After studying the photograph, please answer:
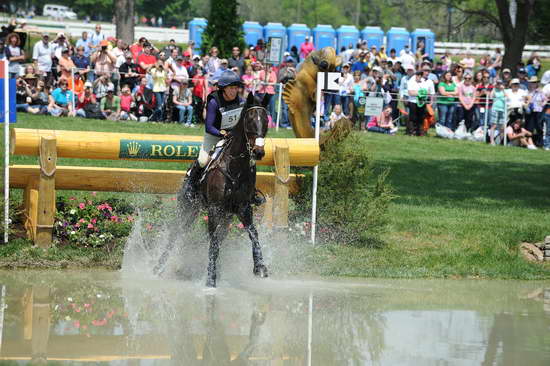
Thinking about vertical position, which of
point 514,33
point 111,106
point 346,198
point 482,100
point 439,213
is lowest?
point 439,213

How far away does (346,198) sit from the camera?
14.9 m

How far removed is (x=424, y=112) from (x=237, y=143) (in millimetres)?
Answer: 17125

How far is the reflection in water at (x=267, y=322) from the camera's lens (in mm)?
9016

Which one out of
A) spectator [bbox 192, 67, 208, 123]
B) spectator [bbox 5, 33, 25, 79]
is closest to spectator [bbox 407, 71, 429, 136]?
spectator [bbox 192, 67, 208, 123]

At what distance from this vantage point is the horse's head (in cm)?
1136

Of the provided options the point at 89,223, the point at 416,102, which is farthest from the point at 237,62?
the point at 89,223

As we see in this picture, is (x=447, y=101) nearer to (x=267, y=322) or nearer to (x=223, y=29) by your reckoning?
(x=223, y=29)

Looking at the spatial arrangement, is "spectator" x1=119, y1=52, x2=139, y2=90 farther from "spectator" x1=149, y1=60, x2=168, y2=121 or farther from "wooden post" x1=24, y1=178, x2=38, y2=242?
"wooden post" x1=24, y1=178, x2=38, y2=242

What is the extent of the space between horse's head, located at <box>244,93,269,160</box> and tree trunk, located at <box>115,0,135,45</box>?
2671 centimetres

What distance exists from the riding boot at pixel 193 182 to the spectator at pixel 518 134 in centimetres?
1679

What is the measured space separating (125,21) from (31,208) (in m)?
25.0

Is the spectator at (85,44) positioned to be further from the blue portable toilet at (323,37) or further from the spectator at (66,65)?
the blue portable toilet at (323,37)

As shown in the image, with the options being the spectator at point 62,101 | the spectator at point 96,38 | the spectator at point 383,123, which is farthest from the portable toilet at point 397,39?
the spectator at point 62,101

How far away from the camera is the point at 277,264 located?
1369cm
